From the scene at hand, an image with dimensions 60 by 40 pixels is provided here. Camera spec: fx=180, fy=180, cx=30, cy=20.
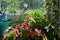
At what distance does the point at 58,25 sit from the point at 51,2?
27 centimetres

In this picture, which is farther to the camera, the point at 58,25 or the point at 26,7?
the point at 26,7

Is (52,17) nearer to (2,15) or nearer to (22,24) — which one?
(22,24)

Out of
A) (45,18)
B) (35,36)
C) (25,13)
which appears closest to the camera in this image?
(35,36)

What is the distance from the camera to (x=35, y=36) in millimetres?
1949

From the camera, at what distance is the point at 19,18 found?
7.18 ft

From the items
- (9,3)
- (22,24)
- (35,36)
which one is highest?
(9,3)

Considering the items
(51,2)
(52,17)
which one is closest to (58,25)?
(52,17)

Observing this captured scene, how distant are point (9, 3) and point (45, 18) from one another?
570 millimetres

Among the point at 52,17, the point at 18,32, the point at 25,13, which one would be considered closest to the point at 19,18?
the point at 25,13

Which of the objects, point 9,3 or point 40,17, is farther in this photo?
point 9,3

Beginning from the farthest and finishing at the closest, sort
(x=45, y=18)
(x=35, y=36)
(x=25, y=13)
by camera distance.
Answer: (x=25, y=13)
(x=45, y=18)
(x=35, y=36)

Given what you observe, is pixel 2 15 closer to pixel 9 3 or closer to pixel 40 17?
pixel 9 3

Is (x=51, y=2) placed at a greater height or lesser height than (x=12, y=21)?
greater

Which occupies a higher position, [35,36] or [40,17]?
[40,17]
